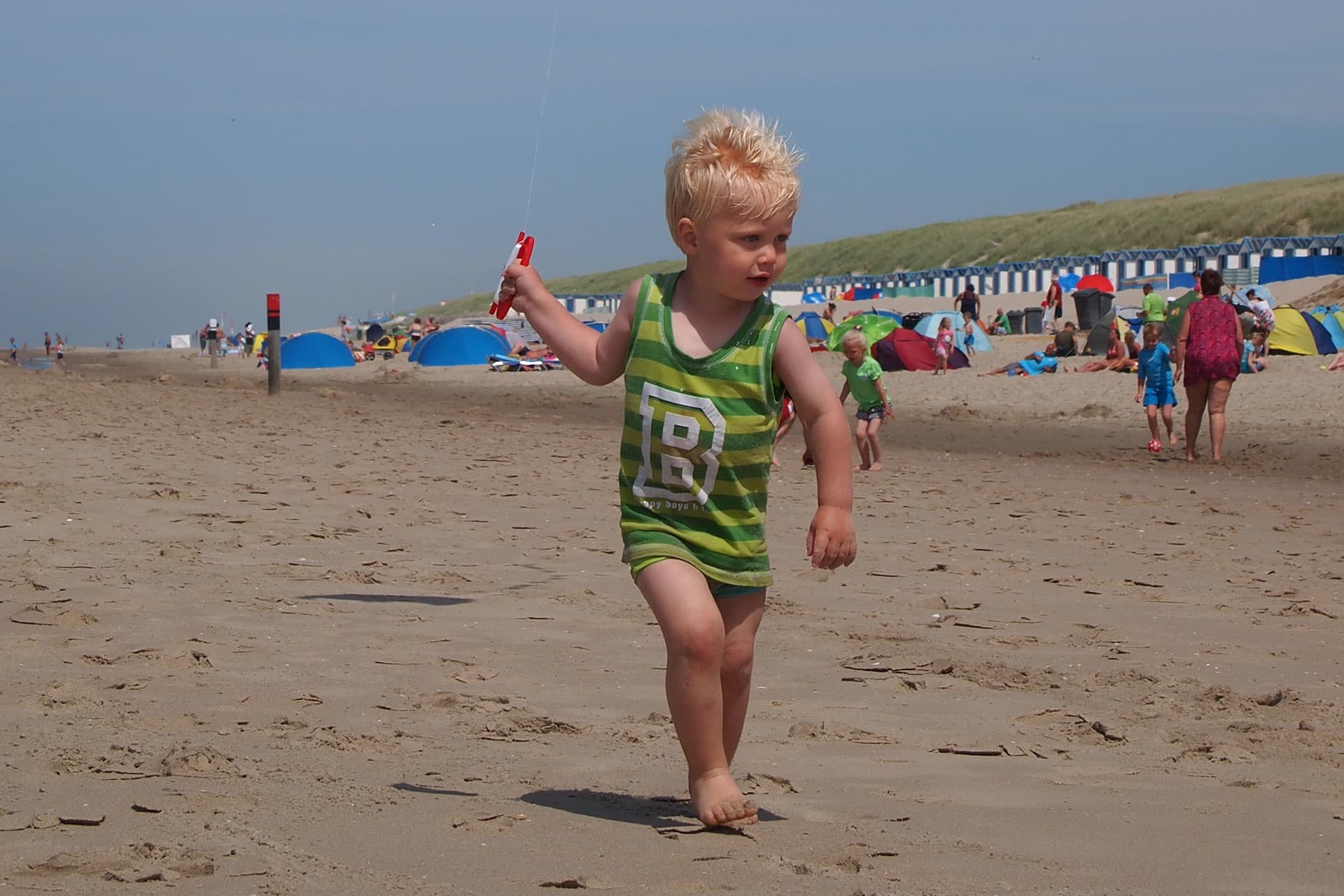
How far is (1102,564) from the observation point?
7.68 m

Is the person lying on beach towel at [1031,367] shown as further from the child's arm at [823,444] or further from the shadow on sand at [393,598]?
the child's arm at [823,444]

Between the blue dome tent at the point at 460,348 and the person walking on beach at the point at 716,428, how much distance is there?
31980 millimetres

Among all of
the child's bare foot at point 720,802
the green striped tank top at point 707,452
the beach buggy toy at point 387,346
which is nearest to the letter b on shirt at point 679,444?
the green striped tank top at point 707,452

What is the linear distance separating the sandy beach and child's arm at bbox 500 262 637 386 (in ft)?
3.39

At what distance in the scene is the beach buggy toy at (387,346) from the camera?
4422 centimetres

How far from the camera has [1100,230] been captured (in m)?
85.2

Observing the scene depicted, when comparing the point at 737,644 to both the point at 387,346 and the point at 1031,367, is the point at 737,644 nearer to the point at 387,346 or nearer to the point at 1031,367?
the point at 1031,367

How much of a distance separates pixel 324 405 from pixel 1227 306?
10.9 meters

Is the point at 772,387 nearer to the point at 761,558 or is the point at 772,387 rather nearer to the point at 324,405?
the point at 761,558

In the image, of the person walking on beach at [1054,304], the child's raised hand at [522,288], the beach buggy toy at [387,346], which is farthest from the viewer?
the beach buggy toy at [387,346]

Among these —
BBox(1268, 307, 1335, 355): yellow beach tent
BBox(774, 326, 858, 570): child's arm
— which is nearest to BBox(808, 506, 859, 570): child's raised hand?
BBox(774, 326, 858, 570): child's arm

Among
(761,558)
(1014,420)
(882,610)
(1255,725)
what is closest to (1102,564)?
(882,610)

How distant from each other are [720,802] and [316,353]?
119ft

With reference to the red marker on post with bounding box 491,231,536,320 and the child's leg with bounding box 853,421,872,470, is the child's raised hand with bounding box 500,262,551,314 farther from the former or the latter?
the child's leg with bounding box 853,421,872,470
